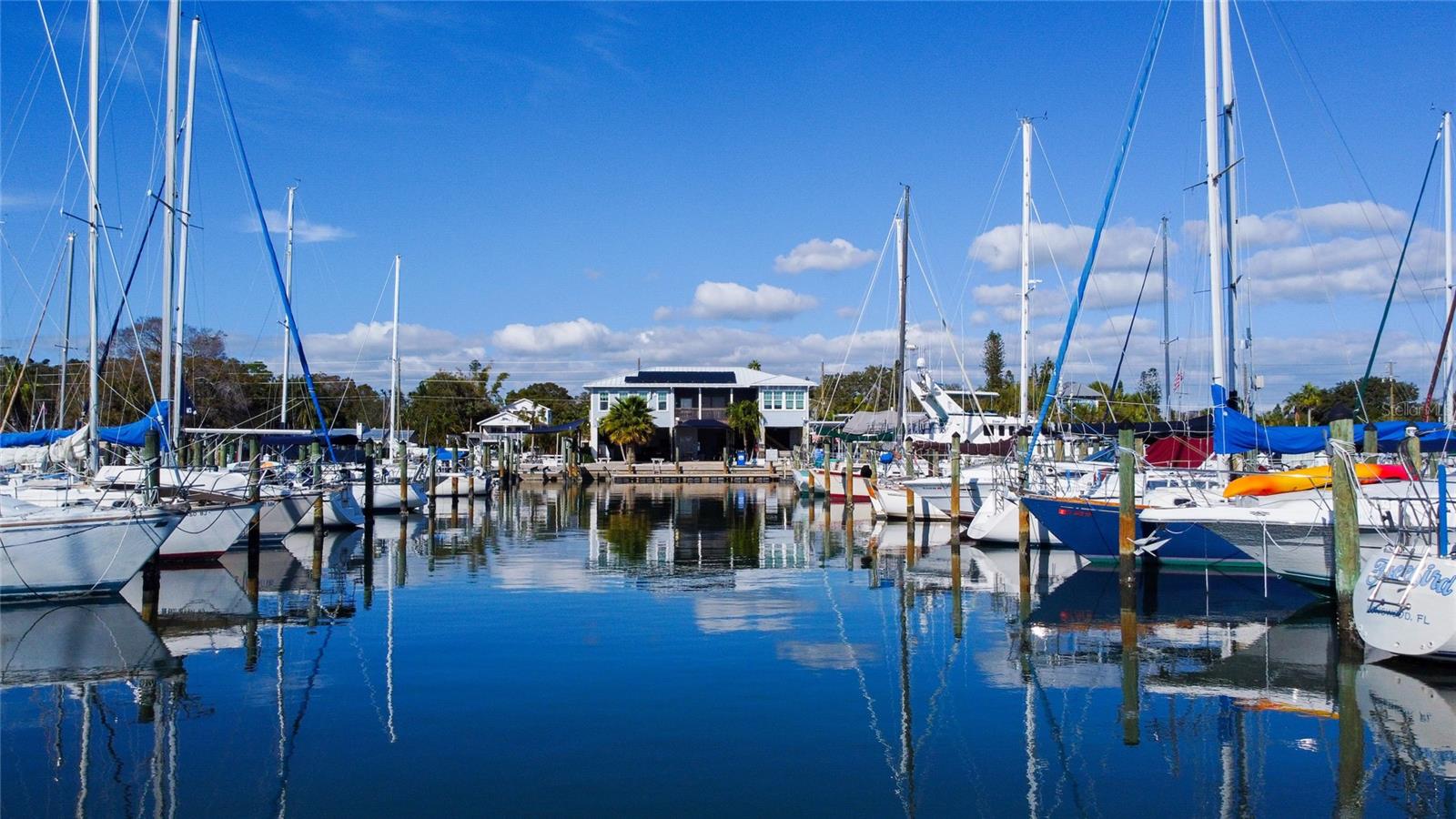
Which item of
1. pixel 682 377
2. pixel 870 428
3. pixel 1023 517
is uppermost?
pixel 682 377

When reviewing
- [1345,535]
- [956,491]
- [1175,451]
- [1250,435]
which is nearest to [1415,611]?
[1345,535]

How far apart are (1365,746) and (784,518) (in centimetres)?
3197

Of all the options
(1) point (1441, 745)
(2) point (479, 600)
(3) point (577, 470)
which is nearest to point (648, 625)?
(2) point (479, 600)

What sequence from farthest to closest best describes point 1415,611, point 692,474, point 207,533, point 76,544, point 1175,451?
point 692,474
point 1175,451
point 207,533
point 76,544
point 1415,611

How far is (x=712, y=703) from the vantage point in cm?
1408

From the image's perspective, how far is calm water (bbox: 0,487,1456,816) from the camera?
35.2 feet

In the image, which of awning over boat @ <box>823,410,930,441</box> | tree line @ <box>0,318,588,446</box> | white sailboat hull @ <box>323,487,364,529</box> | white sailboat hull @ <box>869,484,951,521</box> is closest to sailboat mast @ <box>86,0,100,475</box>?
tree line @ <box>0,318,588,446</box>

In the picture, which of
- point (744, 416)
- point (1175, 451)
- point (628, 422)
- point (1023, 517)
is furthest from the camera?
point (744, 416)

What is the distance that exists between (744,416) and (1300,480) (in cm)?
6222

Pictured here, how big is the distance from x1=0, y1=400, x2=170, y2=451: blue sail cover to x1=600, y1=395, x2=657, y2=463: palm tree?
50.4 metres

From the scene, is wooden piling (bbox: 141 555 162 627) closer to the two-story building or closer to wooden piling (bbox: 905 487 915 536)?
wooden piling (bbox: 905 487 915 536)

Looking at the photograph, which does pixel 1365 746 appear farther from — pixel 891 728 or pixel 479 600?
pixel 479 600

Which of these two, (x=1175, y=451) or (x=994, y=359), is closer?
(x=1175, y=451)

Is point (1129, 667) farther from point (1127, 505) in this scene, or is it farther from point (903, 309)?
point (903, 309)
